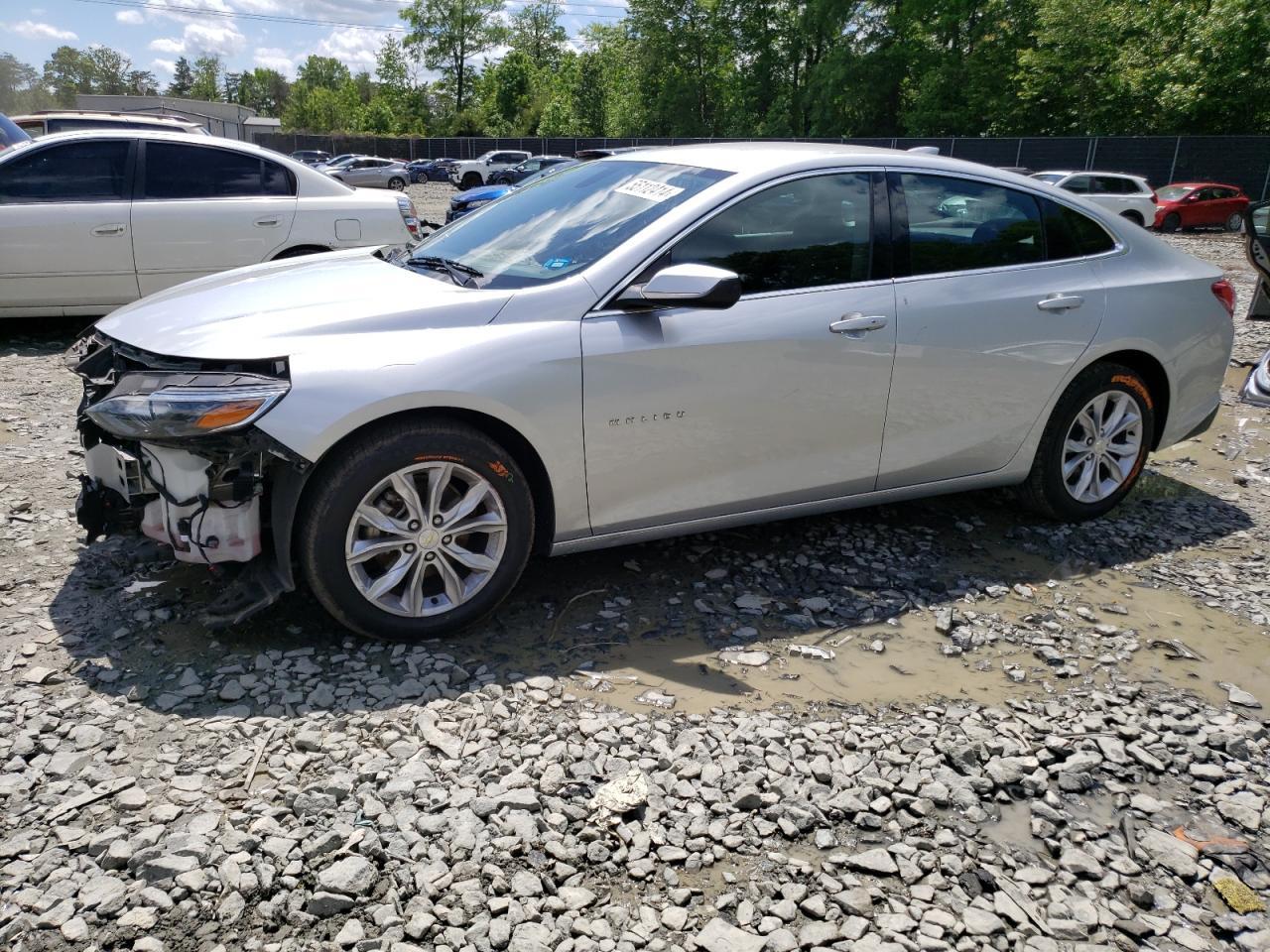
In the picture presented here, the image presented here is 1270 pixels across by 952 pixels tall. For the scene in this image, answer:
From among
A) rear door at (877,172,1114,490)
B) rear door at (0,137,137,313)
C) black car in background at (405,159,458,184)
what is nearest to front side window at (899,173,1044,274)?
rear door at (877,172,1114,490)

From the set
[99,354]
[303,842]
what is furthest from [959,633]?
[99,354]

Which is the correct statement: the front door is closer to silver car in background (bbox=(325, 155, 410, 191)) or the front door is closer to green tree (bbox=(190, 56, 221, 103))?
silver car in background (bbox=(325, 155, 410, 191))

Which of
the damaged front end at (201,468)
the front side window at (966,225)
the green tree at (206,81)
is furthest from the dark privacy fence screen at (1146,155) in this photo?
the green tree at (206,81)

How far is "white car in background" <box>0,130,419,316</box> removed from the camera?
7.52 m

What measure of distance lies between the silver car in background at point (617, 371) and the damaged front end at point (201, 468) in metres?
0.01

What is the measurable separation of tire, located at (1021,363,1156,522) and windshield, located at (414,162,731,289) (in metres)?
2.07

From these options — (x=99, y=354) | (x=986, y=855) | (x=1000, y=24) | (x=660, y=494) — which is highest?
(x=1000, y=24)

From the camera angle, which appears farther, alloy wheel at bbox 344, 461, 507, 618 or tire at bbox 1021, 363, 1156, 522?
tire at bbox 1021, 363, 1156, 522

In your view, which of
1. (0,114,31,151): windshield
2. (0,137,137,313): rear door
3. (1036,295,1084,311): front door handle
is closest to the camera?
(1036,295,1084,311): front door handle

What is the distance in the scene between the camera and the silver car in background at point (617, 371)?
328cm

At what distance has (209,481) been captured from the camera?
3.25 metres

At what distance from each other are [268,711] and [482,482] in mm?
1007

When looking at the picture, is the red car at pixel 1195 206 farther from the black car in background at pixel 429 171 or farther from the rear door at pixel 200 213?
the black car in background at pixel 429 171

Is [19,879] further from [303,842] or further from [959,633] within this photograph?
[959,633]
